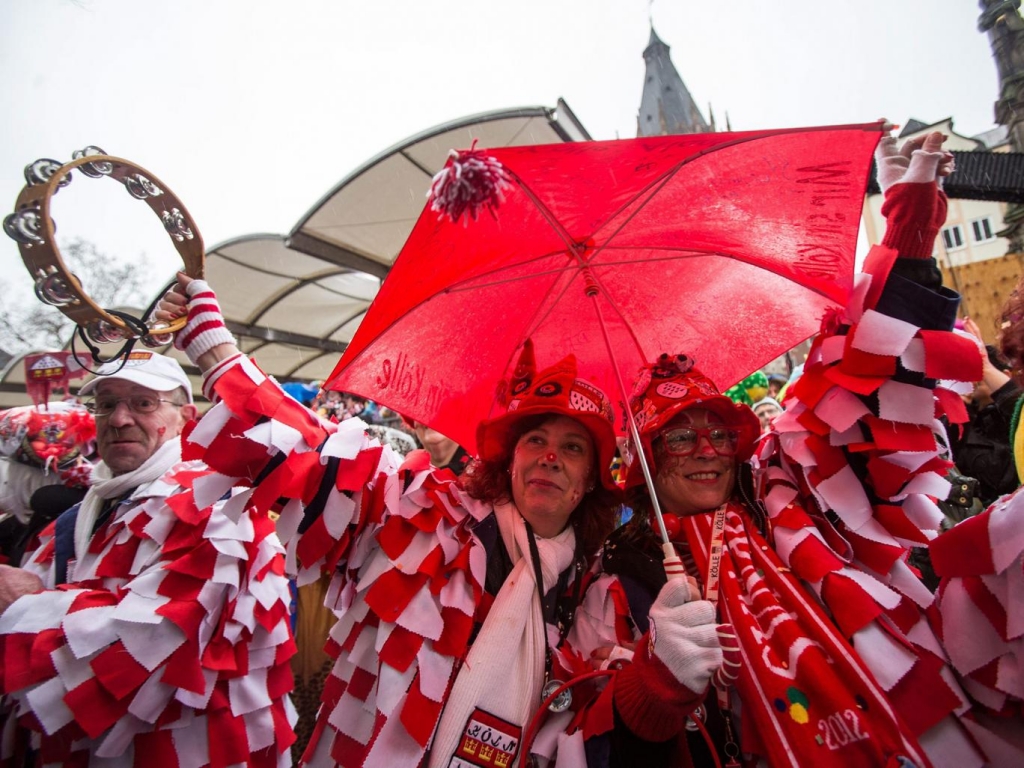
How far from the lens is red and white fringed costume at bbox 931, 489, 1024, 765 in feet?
4.08

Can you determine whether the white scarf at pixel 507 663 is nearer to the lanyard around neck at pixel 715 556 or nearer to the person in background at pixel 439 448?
the lanyard around neck at pixel 715 556

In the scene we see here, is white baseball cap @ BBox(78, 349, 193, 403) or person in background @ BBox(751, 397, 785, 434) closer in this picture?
white baseball cap @ BBox(78, 349, 193, 403)

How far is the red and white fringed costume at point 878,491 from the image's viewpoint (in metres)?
1.33

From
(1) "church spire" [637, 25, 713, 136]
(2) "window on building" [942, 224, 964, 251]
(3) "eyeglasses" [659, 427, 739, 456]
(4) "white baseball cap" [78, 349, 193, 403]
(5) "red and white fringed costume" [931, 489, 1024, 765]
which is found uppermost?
(1) "church spire" [637, 25, 713, 136]

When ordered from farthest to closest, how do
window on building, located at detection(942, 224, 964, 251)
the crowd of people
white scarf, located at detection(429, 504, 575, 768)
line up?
window on building, located at detection(942, 224, 964, 251)
white scarf, located at detection(429, 504, 575, 768)
the crowd of people

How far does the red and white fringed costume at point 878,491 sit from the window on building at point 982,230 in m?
29.9

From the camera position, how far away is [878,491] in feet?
5.05

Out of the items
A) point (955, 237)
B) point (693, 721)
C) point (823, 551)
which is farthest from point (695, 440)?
point (955, 237)

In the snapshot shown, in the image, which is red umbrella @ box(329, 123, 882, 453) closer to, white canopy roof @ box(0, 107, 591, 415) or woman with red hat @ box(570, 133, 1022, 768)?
woman with red hat @ box(570, 133, 1022, 768)

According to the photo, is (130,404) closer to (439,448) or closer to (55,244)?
(55,244)

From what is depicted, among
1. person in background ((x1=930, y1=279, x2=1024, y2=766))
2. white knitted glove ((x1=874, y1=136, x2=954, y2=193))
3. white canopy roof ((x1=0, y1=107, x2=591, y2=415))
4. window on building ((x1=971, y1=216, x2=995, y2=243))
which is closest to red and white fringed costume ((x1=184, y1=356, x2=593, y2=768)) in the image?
person in background ((x1=930, y1=279, x2=1024, y2=766))

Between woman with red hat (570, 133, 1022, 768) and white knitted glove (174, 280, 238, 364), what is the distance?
126 cm

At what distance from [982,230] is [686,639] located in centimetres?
3106

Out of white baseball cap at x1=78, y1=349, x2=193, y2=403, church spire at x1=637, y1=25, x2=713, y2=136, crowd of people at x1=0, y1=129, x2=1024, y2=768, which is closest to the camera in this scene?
crowd of people at x1=0, y1=129, x2=1024, y2=768
